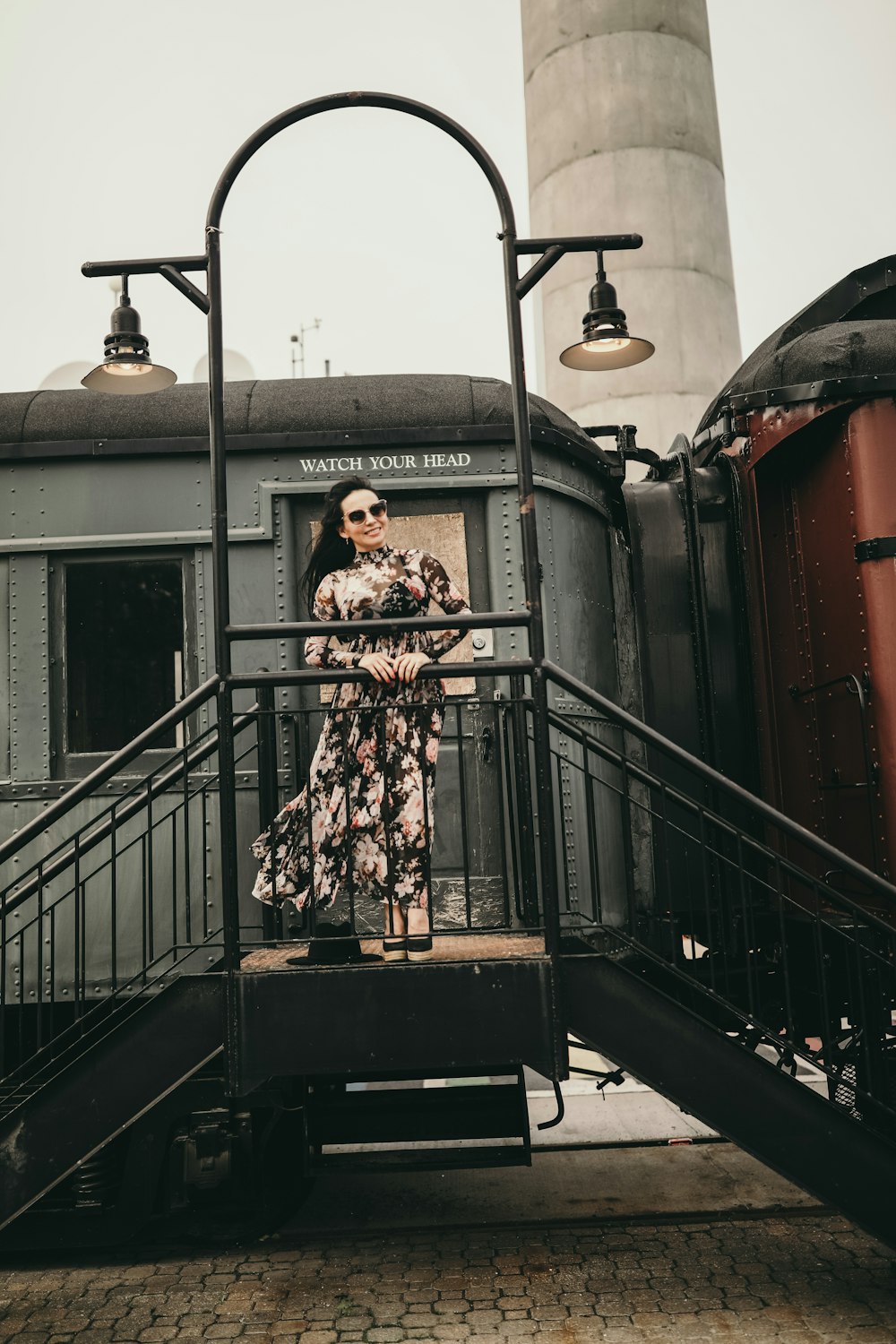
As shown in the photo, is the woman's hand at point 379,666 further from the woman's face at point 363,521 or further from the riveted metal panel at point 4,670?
the riveted metal panel at point 4,670

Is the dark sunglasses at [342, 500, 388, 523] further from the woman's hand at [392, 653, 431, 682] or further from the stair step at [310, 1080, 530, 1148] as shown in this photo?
the stair step at [310, 1080, 530, 1148]

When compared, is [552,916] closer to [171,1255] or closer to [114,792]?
[114,792]

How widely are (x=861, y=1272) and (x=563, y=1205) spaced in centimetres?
147

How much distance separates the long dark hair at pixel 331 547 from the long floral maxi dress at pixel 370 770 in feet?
0.32

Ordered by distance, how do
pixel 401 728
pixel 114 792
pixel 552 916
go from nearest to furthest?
1. pixel 552 916
2. pixel 401 728
3. pixel 114 792

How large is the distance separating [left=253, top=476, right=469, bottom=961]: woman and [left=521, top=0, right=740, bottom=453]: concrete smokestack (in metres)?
12.2

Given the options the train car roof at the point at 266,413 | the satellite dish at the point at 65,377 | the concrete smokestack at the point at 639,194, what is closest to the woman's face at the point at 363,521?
the train car roof at the point at 266,413

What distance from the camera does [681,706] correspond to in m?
5.69

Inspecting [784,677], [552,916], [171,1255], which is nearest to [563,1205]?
[171,1255]

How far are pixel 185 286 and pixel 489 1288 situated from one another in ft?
12.9

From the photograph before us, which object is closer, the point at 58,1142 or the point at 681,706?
the point at 58,1142

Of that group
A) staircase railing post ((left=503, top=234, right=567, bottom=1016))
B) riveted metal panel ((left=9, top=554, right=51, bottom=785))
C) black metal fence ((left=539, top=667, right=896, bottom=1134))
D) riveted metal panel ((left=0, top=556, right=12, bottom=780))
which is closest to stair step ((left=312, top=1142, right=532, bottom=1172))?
black metal fence ((left=539, top=667, right=896, bottom=1134))

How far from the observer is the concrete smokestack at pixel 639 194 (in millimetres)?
16047

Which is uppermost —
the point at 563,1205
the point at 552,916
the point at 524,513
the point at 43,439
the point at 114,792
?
the point at 43,439
